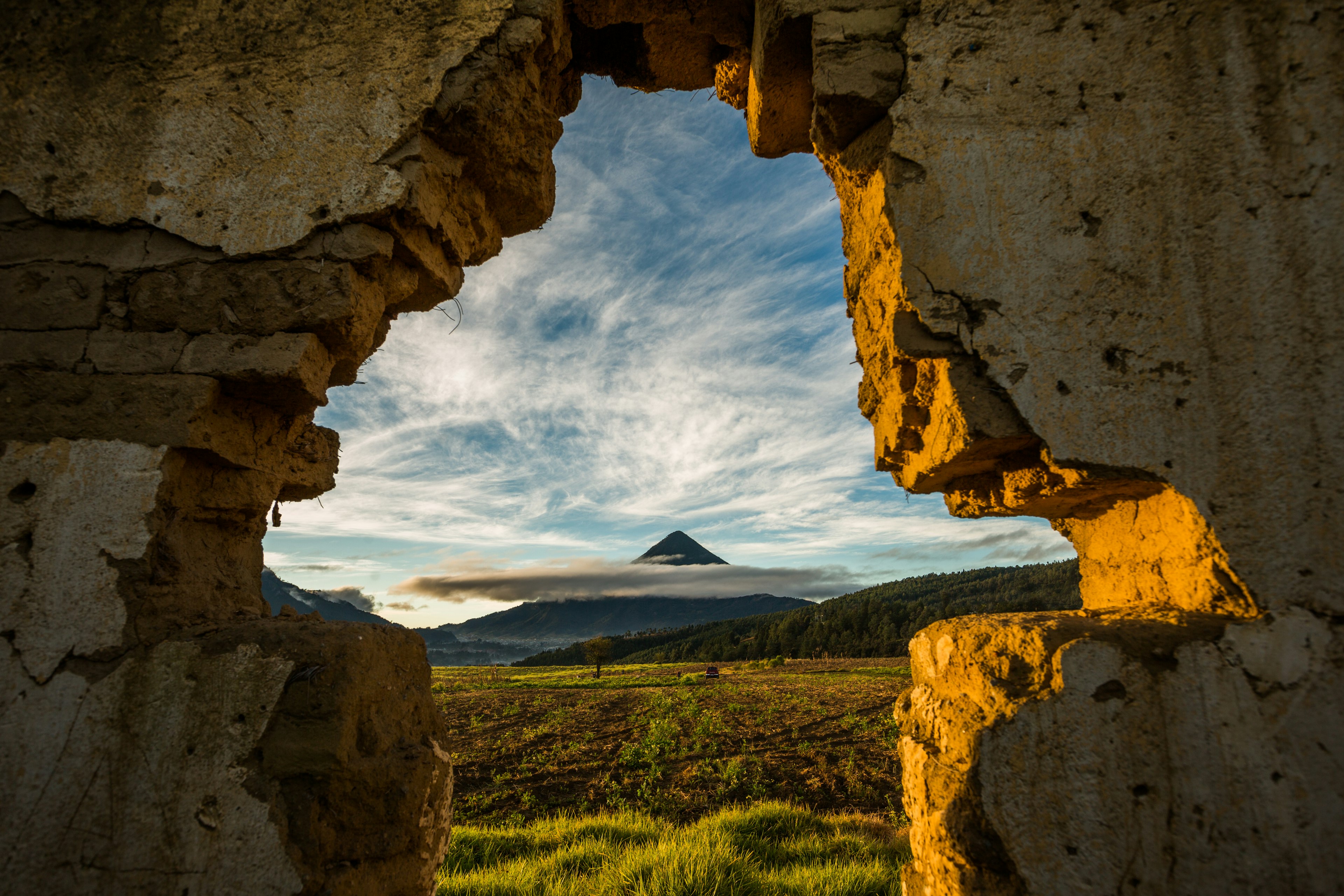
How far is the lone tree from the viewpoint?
3381cm

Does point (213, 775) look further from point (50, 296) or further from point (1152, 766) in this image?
point (1152, 766)

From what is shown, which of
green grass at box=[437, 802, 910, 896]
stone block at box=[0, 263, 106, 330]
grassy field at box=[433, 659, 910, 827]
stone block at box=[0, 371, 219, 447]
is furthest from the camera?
grassy field at box=[433, 659, 910, 827]

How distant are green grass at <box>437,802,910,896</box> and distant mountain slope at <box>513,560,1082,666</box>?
26094 mm

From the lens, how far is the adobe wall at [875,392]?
60.2 inches

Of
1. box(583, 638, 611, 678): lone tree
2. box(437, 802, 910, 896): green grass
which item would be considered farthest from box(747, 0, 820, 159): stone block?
box(583, 638, 611, 678): lone tree

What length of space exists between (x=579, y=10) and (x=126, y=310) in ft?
7.29

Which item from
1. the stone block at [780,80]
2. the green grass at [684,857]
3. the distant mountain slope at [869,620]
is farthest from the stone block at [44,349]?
the distant mountain slope at [869,620]

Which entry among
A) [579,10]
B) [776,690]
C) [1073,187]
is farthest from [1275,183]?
[776,690]

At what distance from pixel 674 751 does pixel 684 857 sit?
21.8ft

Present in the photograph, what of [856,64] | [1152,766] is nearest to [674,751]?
[1152,766]

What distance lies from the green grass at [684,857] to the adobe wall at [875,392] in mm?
2003

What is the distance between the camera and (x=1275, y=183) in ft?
5.63

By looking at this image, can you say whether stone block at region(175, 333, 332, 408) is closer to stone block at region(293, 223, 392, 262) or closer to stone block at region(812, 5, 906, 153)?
stone block at region(293, 223, 392, 262)

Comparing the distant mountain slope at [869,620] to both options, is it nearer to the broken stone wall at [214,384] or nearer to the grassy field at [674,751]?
the grassy field at [674,751]
